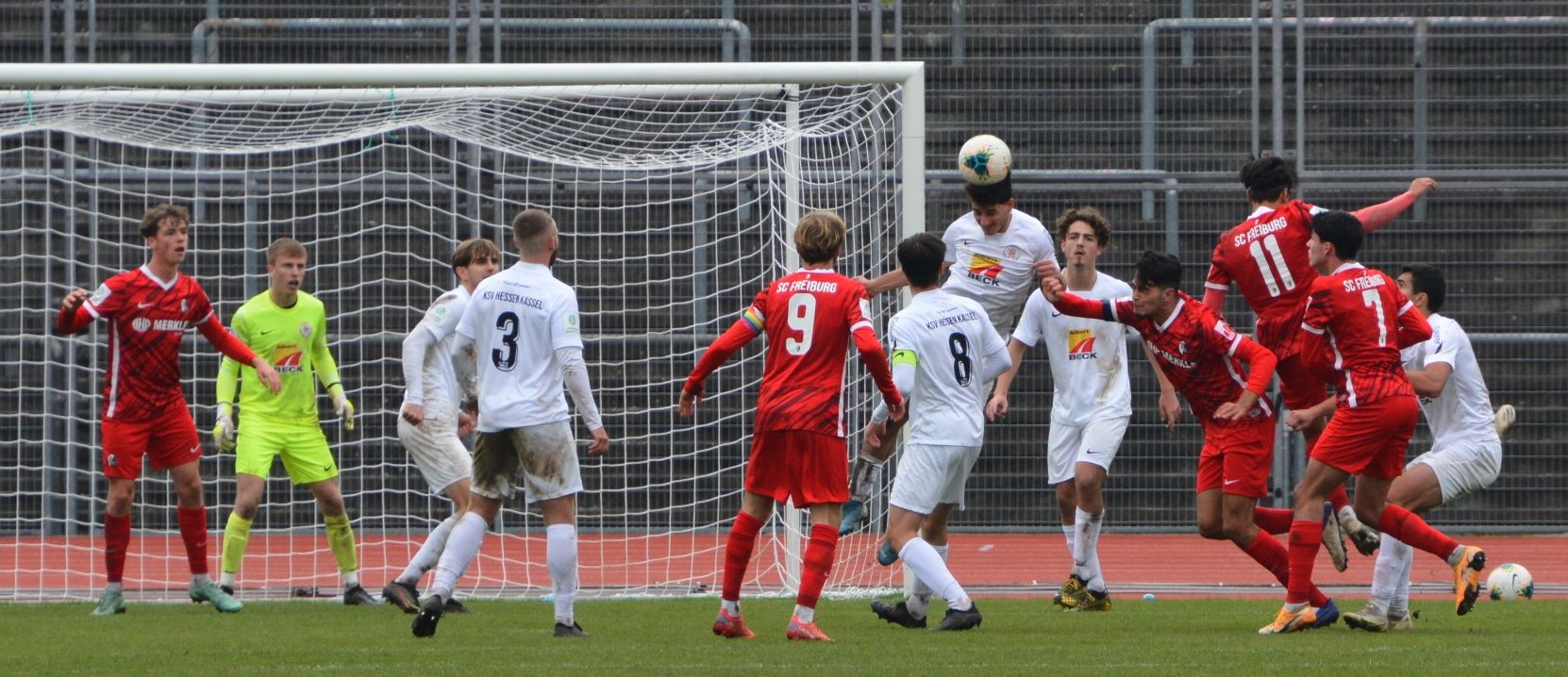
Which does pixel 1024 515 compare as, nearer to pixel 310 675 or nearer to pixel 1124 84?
pixel 1124 84

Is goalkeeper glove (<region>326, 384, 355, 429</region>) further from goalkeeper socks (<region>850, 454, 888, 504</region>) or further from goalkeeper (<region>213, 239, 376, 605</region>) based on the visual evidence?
goalkeeper socks (<region>850, 454, 888, 504</region>)

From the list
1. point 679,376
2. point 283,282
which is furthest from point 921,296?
point 679,376

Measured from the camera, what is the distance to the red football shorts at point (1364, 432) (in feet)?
24.4

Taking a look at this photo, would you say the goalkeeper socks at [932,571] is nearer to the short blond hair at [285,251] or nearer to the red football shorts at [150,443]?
the red football shorts at [150,443]

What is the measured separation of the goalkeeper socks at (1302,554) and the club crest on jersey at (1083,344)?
76.3 inches

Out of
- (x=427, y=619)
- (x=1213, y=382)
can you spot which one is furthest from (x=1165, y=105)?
(x=427, y=619)

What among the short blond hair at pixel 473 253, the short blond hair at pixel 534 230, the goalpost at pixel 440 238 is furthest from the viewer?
the goalpost at pixel 440 238

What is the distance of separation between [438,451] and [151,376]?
1.52 meters

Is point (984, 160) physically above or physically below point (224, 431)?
above

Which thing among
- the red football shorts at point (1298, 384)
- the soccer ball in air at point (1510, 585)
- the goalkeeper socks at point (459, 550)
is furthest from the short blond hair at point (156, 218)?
the soccer ball in air at point (1510, 585)

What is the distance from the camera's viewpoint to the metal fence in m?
14.8

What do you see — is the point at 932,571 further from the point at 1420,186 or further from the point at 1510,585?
the point at 1510,585

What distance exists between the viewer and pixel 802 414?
7367mm

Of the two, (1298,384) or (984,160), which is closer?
(1298,384)
